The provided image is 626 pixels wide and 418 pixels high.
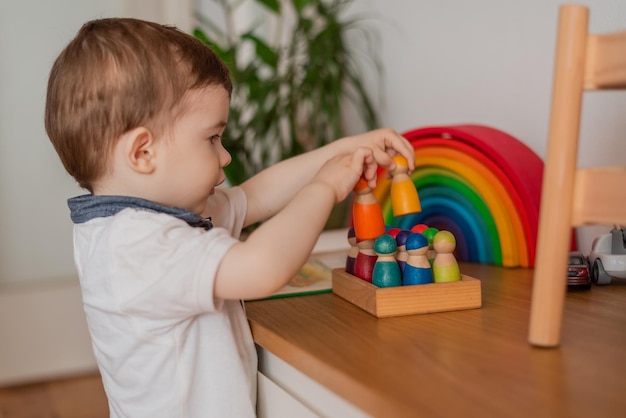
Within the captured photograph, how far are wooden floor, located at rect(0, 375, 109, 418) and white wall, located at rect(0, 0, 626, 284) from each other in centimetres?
35

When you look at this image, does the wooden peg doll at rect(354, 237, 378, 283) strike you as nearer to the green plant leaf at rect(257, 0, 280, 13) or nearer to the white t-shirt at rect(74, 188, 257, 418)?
the white t-shirt at rect(74, 188, 257, 418)

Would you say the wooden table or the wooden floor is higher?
the wooden table

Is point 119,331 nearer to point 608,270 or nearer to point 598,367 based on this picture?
point 598,367

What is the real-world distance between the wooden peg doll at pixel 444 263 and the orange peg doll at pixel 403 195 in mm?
53

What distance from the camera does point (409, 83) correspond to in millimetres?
1692

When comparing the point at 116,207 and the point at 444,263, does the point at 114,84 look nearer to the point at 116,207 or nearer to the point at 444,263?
the point at 116,207

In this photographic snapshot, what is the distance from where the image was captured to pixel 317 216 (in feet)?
2.72

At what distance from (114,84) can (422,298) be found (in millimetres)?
426

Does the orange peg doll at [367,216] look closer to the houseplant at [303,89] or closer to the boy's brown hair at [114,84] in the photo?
the boy's brown hair at [114,84]

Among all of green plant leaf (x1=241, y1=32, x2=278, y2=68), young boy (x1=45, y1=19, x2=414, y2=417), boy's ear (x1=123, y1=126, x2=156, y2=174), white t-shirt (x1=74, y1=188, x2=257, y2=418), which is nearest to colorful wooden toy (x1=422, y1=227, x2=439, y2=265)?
young boy (x1=45, y1=19, x2=414, y2=417)

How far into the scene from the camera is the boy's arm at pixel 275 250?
0.77m

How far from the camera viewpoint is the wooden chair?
2.23ft

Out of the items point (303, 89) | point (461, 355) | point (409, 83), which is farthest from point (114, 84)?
point (303, 89)

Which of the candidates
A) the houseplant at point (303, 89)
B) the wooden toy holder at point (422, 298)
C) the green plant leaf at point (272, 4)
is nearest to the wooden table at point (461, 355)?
the wooden toy holder at point (422, 298)
